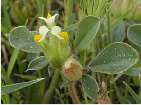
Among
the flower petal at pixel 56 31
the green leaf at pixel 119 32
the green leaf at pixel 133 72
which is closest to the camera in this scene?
the flower petal at pixel 56 31

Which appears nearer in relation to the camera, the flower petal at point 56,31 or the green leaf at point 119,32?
the flower petal at point 56,31

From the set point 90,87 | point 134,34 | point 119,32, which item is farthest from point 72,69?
point 119,32

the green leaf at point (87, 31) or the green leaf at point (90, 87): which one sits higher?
the green leaf at point (87, 31)

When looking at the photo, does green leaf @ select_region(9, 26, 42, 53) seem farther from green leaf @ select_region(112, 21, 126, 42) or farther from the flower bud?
green leaf @ select_region(112, 21, 126, 42)

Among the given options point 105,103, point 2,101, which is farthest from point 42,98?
point 105,103

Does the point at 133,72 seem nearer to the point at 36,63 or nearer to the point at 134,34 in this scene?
the point at 134,34

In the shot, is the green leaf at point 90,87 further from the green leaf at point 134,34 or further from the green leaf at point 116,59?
the green leaf at point 134,34

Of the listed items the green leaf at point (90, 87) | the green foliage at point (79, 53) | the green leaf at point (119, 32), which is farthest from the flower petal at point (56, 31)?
the green leaf at point (119, 32)
